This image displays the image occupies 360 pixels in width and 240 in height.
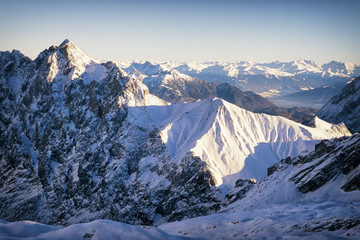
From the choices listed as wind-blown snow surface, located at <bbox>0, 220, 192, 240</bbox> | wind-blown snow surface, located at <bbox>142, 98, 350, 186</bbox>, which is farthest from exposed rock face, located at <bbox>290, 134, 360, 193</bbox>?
wind-blown snow surface, located at <bbox>142, 98, 350, 186</bbox>

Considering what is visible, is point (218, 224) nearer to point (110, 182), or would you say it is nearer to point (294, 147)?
point (110, 182)

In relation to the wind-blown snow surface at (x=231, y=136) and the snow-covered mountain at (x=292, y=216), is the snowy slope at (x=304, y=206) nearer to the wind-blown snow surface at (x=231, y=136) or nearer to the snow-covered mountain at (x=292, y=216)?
the snow-covered mountain at (x=292, y=216)

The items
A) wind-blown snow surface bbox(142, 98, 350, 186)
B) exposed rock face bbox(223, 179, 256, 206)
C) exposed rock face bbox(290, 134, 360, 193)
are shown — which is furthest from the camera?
wind-blown snow surface bbox(142, 98, 350, 186)

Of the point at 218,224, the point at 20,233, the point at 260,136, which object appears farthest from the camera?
the point at 260,136

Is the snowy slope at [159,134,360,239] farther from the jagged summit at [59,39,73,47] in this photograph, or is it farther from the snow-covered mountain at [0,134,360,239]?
the jagged summit at [59,39,73,47]

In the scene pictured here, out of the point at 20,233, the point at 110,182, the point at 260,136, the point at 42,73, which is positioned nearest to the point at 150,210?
the point at 110,182

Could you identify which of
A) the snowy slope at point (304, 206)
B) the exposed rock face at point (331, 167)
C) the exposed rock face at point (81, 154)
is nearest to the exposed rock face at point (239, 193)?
the snowy slope at point (304, 206)
